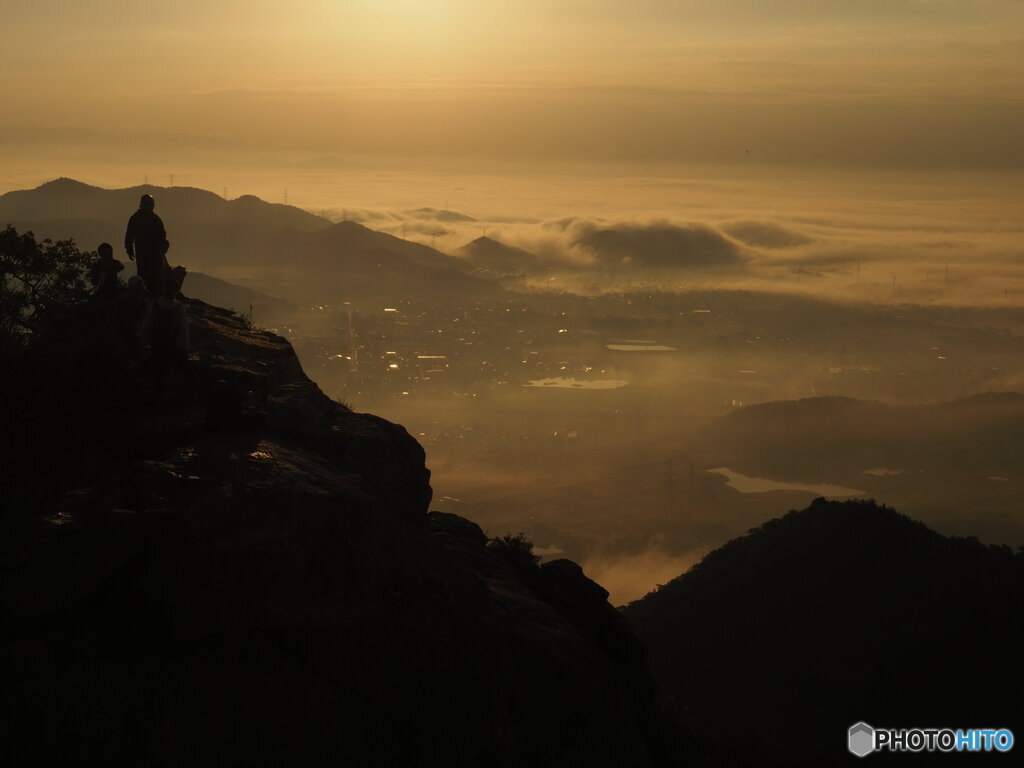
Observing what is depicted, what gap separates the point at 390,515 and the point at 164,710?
23.5ft

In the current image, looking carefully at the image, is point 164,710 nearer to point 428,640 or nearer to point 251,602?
point 251,602

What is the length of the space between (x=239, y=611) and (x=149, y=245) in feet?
42.0

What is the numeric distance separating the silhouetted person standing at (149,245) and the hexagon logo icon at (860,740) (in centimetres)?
3709

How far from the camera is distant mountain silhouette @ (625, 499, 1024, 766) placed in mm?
64062

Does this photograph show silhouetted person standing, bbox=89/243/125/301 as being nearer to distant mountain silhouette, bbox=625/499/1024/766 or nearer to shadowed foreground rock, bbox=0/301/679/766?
shadowed foreground rock, bbox=0/301/679/766

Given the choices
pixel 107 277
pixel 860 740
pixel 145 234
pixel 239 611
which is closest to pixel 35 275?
pixel 107 277

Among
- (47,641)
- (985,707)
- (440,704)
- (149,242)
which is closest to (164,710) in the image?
(47,641)

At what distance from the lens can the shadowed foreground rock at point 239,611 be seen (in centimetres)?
1906

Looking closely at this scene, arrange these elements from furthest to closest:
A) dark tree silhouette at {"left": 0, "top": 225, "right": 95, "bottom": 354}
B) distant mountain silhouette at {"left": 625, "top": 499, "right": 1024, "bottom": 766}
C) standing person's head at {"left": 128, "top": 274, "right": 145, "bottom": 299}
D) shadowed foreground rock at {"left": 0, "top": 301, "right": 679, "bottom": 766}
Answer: distant mountain silhouette at {"left": 625, "top": 499, "right": 1024, "bottom": 766} < dark tree silhouette at {"left": 0, "top": 225, "right": 95, "bottom": 354} < standing person's head at {"left": 128, "top": 274, "right": 145, "bottom": 299} < shadowed foreground rock at {"left": 0, "top": 301, "right": 679, "bottom": 766}

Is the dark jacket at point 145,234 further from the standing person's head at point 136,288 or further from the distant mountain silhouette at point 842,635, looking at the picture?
the distant mountain silhouette at point 842,635

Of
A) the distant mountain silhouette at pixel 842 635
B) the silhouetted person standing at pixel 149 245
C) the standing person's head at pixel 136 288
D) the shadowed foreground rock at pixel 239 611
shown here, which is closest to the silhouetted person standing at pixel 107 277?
the silhouetted person standing at pixel 149 245

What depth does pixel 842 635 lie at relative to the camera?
74.3 metres

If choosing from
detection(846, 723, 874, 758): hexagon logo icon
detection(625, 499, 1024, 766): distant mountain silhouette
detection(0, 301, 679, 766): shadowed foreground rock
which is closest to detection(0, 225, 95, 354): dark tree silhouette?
detection(0, 301, 679, 766): shadowed foreground rock

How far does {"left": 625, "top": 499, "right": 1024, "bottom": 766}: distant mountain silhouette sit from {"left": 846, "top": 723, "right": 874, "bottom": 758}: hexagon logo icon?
2.44ft
